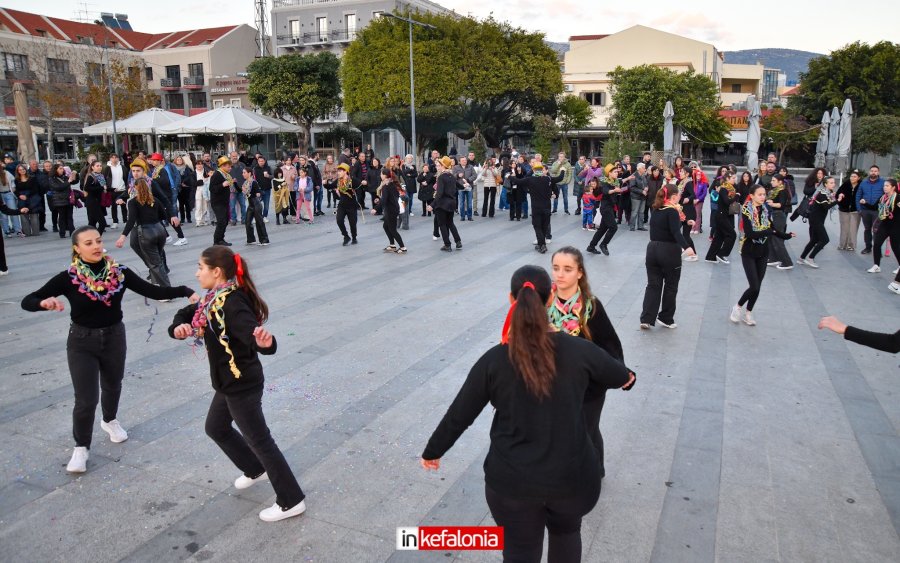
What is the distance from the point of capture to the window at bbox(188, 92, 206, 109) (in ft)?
198

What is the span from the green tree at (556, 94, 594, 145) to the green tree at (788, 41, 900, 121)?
597 inches

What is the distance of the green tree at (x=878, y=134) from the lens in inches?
1396

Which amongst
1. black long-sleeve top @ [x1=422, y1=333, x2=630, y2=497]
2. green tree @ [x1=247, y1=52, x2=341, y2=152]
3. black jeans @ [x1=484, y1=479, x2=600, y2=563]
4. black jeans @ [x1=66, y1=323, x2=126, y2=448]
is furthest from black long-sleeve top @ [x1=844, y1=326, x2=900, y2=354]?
green tree @ [x1=247, y1=52, x2=341, y2=152]

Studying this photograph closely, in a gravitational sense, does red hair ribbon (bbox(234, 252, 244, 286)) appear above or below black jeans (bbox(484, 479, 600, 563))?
above

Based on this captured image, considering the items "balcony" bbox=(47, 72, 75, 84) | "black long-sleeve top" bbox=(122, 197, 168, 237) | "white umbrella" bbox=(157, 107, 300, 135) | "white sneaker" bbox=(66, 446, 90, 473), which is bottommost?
"white sneaker" bbox=(66, 446, 90, 473)

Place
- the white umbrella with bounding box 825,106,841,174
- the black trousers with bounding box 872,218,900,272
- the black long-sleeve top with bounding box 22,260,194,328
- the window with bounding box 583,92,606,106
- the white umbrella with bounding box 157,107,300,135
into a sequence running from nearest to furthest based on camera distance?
the black long-sleeve top with bounding box 22,260,194,328, the black trousers with bounding box 872,218,900,272, the white umbrella with bounding box 157,107,300,135, the white umbrella with bounding box 825,106,841,174, the window with bounding box 583,92,606,106

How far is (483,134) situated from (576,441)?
4568 centimetres

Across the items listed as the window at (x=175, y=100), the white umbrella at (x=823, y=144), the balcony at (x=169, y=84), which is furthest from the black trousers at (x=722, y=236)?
the window at (x=175, y=100)

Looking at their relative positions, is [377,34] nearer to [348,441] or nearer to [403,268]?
[403,268]

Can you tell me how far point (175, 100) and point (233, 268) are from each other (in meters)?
63.9

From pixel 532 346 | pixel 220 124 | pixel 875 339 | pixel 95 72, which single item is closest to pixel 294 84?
pixel 95 72

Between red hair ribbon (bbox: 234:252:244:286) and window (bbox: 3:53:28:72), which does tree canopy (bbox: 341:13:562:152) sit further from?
red hair ribbon (bbox: 234:252:244:286)

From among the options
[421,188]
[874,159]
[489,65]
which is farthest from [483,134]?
[421,188]

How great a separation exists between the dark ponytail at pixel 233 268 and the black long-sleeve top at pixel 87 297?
84cm
